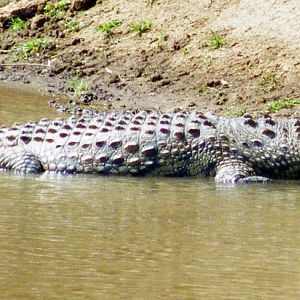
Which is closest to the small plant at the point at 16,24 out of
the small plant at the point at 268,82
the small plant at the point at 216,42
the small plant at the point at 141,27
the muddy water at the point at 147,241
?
the small plant at the point at 141,27

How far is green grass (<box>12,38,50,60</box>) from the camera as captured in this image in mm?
15531

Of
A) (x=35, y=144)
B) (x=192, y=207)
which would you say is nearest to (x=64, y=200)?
(x=192, y=207)

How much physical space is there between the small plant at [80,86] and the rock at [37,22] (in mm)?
2534

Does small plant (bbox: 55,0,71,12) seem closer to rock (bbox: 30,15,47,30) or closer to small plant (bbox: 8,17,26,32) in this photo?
rock (bbox: 30,15,47,30)

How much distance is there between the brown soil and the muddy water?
401cm

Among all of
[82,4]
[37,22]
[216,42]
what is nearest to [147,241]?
[216,42]

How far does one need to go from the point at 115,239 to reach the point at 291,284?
129 centimetres

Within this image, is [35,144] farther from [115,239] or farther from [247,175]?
[115,239]

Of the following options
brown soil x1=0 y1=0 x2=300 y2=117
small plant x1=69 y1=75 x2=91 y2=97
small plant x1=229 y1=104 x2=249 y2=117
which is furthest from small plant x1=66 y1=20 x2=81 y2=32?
small plant x1=229 y1=104 x2=249 y2=117

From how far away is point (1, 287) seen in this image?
4.65 meters

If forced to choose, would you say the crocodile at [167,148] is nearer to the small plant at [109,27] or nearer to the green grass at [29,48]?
the small plant at [109,27]

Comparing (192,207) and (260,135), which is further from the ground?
(260,135)

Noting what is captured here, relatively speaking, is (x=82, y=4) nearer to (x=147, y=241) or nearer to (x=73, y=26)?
(x=73, y=26)

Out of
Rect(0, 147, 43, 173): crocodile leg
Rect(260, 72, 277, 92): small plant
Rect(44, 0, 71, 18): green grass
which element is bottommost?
Rect(0, 147, 43, 173): crocodile leg
